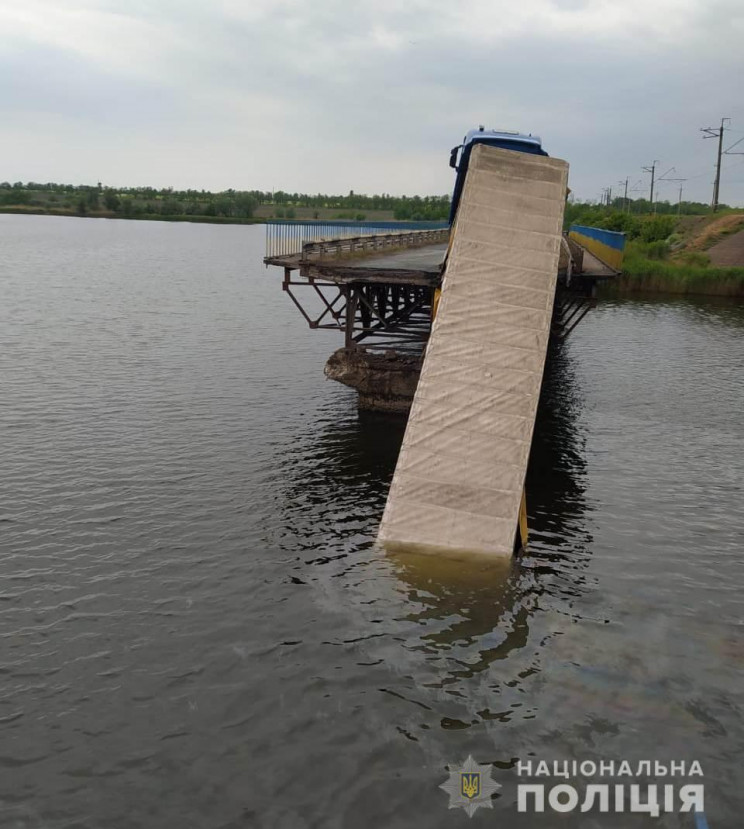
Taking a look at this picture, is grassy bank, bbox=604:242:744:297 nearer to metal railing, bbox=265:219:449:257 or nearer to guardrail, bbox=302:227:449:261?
guardrail, bbox=302:227:449:261

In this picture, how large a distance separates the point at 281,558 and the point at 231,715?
5482mm

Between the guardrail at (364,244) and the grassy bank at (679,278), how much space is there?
27.9m

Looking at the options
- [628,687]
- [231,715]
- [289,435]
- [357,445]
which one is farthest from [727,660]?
[289,435]

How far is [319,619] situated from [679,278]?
225 ft

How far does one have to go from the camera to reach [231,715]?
445 inches

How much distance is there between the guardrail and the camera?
97.0 feet

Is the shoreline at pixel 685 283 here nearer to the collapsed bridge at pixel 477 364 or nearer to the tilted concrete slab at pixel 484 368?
the collapsed bridge at pixel 477 364

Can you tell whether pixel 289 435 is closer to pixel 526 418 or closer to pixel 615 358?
pixel 526 418

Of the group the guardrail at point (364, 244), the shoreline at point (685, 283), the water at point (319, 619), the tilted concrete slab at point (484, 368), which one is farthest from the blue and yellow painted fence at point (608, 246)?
the shoreline at point (685, 283)

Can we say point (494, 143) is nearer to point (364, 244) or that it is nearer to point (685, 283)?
point (364, 244)

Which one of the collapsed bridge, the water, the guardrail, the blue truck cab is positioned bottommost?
the water

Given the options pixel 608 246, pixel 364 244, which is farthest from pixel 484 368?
pixel 364 244

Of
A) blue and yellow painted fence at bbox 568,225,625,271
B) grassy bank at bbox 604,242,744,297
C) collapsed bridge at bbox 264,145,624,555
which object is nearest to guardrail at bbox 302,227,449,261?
collapsed bridge at bbox 264,145,624,555

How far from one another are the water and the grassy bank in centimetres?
4705
